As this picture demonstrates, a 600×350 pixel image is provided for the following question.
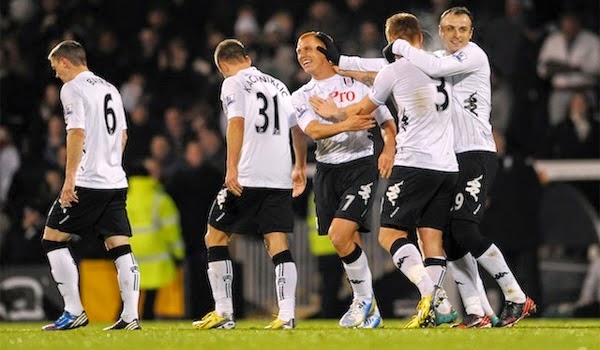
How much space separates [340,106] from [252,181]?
3.09 ft

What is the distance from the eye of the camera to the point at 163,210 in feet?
57.3

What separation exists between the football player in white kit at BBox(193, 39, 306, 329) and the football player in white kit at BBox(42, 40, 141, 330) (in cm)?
68

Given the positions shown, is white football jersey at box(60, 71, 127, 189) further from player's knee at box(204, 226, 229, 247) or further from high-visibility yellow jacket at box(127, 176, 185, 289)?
high-visibility yellow jacket at box(127, 176, 185, 289)

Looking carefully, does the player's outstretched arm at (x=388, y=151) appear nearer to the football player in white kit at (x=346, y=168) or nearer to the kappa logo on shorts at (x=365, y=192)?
the football player in white kit at (x=346, y=168)

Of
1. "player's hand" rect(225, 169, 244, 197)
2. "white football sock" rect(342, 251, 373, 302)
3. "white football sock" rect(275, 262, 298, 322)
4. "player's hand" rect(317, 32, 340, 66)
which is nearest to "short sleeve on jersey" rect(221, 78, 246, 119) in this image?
"player's hand" rect(225, 169, 244, 197)

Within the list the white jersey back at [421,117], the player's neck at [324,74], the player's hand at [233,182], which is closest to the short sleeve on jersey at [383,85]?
the white jersey back at [421,117]

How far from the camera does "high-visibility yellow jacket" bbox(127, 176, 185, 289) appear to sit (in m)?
17.3

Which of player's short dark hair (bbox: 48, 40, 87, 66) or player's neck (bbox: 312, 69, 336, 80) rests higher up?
player's short dark hair (bbox: 48, 40, 87, 66)

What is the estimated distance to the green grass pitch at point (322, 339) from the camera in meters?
9.45

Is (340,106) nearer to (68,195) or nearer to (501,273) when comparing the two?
(501,273)

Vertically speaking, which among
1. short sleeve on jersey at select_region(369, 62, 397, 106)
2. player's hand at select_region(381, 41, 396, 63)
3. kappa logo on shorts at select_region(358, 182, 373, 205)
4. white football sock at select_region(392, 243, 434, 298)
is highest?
player's hand at select_region(381, 41, 396, 63)

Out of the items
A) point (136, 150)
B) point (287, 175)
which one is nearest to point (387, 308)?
Result: point (136, 150)

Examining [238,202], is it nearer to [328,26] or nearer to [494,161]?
[494,161]

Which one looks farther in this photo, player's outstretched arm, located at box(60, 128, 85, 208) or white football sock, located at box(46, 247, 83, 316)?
white football sock, located at box(46, 247, 83, 316)
